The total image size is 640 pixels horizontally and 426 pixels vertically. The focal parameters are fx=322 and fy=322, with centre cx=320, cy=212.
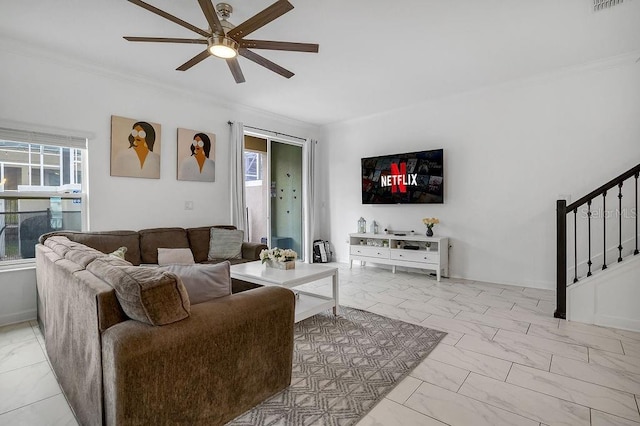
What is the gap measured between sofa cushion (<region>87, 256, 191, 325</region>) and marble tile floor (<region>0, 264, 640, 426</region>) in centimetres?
98

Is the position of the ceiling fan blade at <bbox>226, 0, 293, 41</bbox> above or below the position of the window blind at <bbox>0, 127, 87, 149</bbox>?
above

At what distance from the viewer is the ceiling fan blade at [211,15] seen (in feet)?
6.54

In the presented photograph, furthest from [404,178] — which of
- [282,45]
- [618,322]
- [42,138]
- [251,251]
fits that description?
[42,138]

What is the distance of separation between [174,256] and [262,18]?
2.81 metres

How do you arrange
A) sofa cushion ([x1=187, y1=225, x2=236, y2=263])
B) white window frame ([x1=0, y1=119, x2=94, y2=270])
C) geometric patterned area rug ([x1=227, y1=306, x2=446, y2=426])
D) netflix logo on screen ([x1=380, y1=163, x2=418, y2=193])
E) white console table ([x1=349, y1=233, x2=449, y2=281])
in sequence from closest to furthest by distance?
1. geometric patterned area rug ([x1=227, y1=306, x2=446, y2=426])
2. white window frame ([x1=0, y1=119, x2=94, y2=270])
3. sofa cushion ([x1=187, y1=225, x2=236, y2=263])
4. white console table ([x1=349, y1=233, x2=449, y2=281])
5. netflix logo on screen ([x1=380, y1=163, x2=418, y2=193])

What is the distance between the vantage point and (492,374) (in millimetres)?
2193

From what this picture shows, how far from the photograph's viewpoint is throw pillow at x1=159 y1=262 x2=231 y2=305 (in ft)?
5.52

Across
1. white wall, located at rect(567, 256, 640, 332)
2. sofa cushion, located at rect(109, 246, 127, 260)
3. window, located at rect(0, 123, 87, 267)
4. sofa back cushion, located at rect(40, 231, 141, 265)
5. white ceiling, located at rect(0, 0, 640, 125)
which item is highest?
white ceiling, located at rect(0, 0, 640, 125)

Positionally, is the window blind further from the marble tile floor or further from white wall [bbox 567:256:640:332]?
white wall [bbox 567:256:640:332]

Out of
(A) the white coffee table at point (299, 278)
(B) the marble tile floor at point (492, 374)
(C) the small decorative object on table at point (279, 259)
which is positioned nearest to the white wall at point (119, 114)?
(B) the marble tile floor at point (492, 374)

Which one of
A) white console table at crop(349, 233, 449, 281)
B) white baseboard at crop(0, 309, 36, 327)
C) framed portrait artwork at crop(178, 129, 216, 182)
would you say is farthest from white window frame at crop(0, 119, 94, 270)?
white console table at crop(349, 233, 449, 281)

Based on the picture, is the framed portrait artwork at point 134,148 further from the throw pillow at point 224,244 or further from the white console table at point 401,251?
the white console table at point 401,251

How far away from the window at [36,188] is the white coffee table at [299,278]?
2123mm

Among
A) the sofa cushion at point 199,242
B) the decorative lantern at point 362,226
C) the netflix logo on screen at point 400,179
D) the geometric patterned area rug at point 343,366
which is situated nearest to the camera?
the geometric patterned area rug at point 343,366
